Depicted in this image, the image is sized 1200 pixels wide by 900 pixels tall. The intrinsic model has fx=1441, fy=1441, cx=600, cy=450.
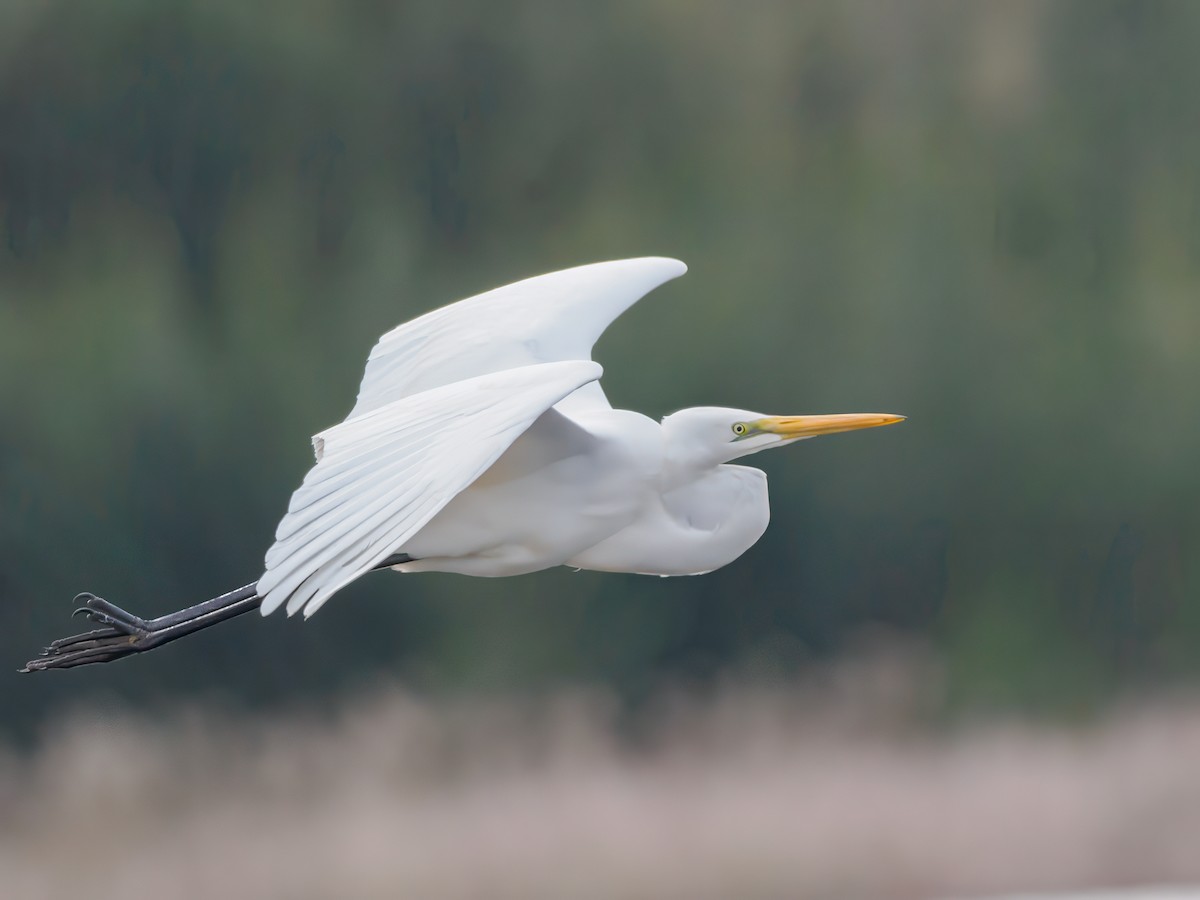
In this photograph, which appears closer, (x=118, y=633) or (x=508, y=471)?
(x=508, y=471)

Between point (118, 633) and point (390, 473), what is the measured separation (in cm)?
82

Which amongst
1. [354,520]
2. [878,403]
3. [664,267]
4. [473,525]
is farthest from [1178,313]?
[354,520]

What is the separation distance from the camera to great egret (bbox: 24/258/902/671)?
4.90ft

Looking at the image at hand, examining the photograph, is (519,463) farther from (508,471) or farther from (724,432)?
(724,432)

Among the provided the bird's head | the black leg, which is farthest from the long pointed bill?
the black leg

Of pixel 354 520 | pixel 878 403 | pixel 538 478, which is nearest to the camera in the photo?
pixel 354 520

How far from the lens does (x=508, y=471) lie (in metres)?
1.85

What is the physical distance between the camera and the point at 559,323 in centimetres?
214

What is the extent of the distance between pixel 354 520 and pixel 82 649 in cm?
90

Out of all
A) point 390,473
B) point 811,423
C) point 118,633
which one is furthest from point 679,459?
point 118,633

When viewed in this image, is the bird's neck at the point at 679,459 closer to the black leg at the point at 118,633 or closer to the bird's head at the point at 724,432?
the bird's head at the point at 724,432

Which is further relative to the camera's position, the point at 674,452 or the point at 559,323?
the point at 559,323

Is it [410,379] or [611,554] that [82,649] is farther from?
[611,554]

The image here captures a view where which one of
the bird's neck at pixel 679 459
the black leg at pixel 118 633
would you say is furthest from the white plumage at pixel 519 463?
the black leg at pixel 118 633
